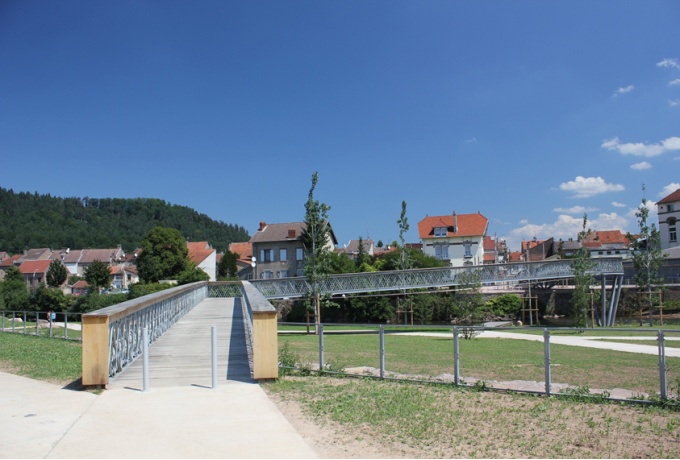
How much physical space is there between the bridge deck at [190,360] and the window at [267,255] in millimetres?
54470

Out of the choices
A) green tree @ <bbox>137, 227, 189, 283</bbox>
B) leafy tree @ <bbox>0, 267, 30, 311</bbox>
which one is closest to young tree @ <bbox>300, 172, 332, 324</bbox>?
green tree @ <bbox>137, 227, 189, 283</bbox>

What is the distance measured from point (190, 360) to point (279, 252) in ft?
199

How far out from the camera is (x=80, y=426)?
6.20 m

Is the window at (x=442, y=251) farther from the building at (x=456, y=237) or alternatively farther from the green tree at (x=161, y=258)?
the green tree at (x=161, y=258)

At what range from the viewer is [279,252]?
71.2m

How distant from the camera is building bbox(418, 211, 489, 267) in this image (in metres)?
78.3

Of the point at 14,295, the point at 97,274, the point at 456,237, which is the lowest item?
the point at 14,295

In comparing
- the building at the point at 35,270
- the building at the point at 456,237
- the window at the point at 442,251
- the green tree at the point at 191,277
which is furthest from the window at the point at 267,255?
the building at the point at 35,270

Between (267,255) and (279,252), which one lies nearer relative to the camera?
(279,252)

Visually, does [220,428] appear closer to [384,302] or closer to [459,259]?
[384,302]

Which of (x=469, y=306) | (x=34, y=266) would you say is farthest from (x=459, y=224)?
(x=34, y=266)

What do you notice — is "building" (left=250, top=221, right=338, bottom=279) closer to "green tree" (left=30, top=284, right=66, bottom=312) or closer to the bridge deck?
"green tree" (left=30, top=284, right=66, bottom=312)

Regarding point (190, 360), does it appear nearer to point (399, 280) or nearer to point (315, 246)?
point (315, 246)

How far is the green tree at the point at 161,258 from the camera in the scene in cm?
6981
